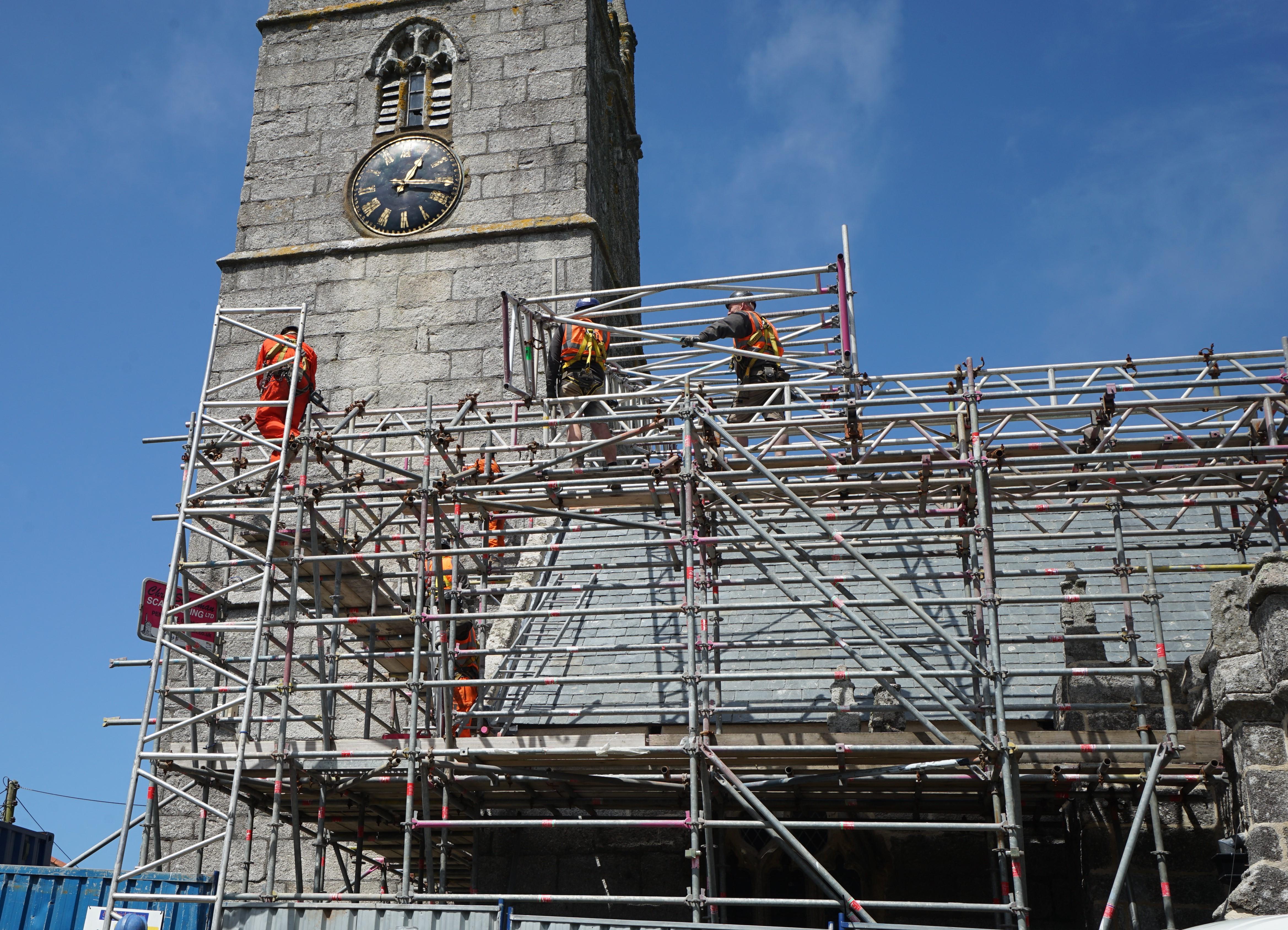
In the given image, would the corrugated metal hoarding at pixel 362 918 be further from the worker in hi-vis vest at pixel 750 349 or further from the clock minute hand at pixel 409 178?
the clock minute hand at pixel 409 178

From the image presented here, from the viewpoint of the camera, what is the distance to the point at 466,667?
598 inches

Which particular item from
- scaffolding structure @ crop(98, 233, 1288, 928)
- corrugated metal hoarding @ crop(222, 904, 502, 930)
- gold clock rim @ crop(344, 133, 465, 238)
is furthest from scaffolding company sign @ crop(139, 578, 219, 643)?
gold clock rim @ crop(344, 133, 465, 238)

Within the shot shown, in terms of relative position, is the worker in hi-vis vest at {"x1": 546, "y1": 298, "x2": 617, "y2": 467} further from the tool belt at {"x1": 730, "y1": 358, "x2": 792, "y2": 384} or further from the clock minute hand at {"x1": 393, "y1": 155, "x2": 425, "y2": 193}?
the clock minute hand at {"x1": 393, "y1": 155, "x2": 425, "y2": 193}

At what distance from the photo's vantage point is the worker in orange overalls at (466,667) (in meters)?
15.0

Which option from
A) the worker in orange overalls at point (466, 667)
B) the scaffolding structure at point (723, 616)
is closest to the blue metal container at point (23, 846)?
the scaffolding structure at point (723, 616)

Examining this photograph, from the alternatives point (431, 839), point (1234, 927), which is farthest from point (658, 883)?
point (1234, 927)

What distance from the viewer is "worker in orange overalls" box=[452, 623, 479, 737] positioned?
15.0 metres

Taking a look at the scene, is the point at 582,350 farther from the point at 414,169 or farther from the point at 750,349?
the point at 414,169

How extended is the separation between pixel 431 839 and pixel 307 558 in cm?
289

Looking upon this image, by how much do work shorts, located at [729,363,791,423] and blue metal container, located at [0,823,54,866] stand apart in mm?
14303

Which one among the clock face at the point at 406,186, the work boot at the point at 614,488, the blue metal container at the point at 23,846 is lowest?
the blue metal container at the point at 23,846

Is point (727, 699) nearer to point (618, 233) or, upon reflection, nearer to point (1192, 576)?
point (1192, 576)

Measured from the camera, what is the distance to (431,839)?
12.1 m

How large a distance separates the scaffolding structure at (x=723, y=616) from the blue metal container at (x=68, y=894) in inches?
11.3
